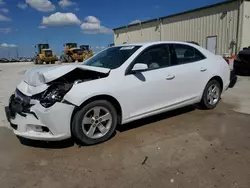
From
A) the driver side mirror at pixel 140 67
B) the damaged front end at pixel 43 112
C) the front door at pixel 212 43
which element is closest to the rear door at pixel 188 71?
the driver side mirror at pixel 140 67

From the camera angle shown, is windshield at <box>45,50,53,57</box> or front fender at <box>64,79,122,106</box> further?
windshield at <box>45,50,53,57</box>

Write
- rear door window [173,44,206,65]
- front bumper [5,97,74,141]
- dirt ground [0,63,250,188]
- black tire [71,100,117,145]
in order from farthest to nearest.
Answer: rear door window [173,44,206,65]
black tire [71,100,117,145]
front bumper [5,97,74,141]
dirt ground [0,63,250,188]

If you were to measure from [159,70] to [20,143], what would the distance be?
2.57 m

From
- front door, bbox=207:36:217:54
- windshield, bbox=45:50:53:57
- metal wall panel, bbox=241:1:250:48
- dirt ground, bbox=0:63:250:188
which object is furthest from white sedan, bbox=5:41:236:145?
windshield, bbox=45:50:53:57

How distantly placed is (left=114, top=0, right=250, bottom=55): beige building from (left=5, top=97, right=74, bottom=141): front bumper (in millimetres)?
14602

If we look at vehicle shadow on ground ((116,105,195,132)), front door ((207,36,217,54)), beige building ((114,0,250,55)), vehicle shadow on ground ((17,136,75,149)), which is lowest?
vehicle shadow on ground ((17,136,75,149))

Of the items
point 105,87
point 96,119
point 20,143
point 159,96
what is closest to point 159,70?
point 159,96

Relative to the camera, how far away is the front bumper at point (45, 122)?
329cm

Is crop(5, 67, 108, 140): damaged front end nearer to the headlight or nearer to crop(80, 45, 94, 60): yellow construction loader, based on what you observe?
the headlight

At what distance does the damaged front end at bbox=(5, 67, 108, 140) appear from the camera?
330 centimetres

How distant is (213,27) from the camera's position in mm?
17172

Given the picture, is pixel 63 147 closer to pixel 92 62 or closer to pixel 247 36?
pixel 92 62

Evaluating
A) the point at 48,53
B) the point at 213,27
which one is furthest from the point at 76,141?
the point at 48,53

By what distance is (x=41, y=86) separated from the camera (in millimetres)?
3590
